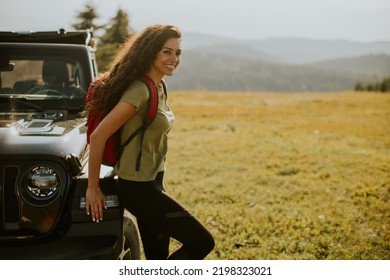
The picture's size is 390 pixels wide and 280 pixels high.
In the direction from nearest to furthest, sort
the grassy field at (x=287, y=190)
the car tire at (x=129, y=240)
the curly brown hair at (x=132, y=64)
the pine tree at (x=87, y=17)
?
the curly brown hair at (x=132, y=64) < the car tire at (x=129, y=240) < the grassy field at (x=287, y=190) < the pine tree at (x=87, y=17)

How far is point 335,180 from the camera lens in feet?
24.1

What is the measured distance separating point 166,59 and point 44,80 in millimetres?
1981

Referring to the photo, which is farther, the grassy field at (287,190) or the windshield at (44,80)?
the grassy field at (287,190)

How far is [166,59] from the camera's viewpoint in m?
2.46

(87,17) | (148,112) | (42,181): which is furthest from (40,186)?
(87,17)

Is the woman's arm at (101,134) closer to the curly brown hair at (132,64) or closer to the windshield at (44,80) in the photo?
the curly brown hair at (132,64)

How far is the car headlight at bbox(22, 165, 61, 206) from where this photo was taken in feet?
8.04

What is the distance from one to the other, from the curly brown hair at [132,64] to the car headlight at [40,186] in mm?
Result: 447

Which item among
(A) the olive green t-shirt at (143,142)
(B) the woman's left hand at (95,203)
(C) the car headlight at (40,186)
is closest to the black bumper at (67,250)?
(B) the woman's left hand at (95,203)

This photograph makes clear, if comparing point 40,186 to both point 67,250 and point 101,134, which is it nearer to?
point 67,250

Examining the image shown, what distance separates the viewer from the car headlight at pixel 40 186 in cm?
245
